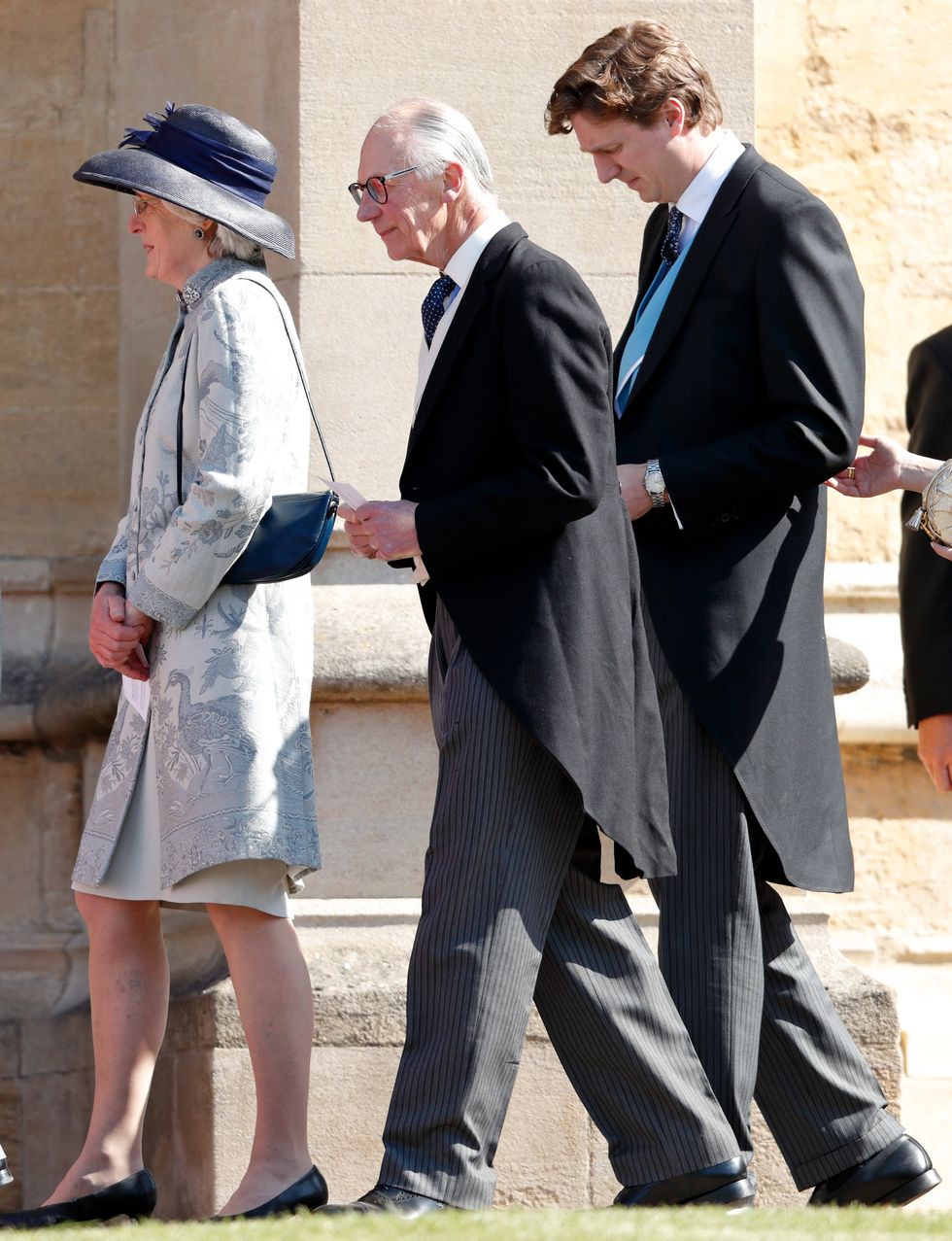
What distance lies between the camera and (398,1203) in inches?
130

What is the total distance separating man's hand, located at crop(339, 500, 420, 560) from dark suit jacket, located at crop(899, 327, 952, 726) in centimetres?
105

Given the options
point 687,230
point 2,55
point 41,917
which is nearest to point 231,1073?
point 41,917

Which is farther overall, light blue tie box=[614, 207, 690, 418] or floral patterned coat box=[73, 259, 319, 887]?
light blue tie box=[614, 207, 690, 418]

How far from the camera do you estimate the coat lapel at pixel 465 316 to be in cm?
358

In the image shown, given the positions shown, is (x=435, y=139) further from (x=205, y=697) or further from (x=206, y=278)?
(x=205, y=697)

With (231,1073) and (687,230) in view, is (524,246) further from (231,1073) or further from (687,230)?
(231,1073)

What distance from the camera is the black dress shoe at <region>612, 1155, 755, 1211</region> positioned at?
3.47 meters

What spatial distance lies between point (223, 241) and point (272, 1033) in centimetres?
138

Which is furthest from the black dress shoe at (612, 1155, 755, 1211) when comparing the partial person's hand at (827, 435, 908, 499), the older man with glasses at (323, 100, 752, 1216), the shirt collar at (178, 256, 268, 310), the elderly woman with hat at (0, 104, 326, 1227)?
the shirt collar at (178, 256, 268, 310)

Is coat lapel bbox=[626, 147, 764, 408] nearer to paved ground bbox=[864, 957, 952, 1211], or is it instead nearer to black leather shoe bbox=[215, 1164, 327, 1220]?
black leather shoe bbox=[215, 1164, 327, 1220]

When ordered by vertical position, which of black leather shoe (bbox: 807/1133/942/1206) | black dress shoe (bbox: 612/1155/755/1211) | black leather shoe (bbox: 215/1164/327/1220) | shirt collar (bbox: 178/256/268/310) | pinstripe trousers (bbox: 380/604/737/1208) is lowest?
black leather shoe (bbox: 215/1164/327/1220)

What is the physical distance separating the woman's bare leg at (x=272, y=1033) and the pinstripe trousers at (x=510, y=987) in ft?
1.33

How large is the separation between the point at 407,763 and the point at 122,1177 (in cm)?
120

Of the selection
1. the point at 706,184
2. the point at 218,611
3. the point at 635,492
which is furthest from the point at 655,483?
the point at 218,611
